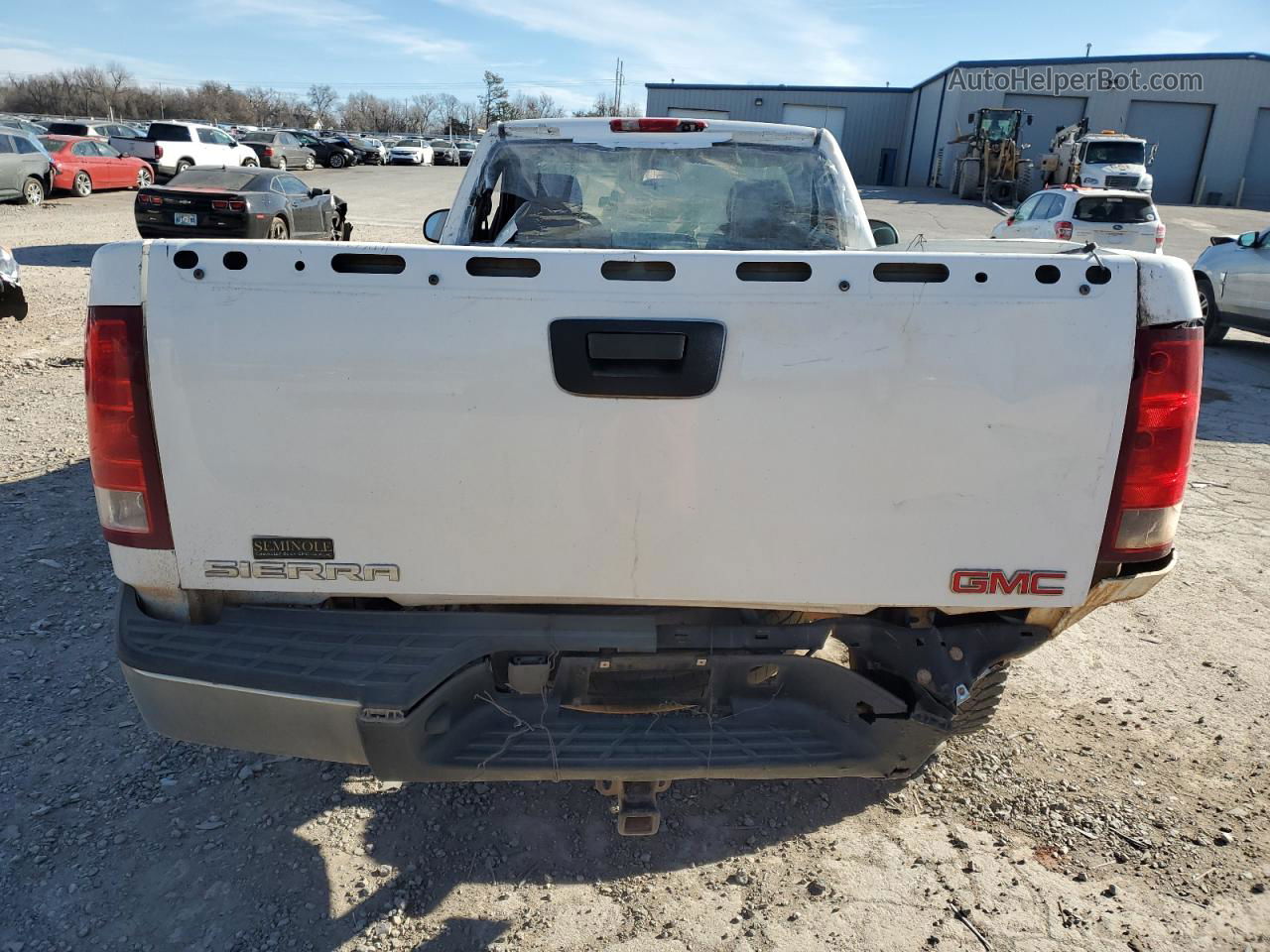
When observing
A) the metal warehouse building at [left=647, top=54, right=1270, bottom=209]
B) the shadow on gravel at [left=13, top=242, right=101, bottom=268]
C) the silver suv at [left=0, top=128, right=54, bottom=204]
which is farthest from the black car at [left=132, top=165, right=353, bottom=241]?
the metal warehouse building at [left=647, top=54, right=1270, bottom=209]

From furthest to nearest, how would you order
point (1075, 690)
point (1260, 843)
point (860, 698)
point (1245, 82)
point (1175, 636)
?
point (1245, 82)
point (1175, 636)
point (1075, 690)
point (1260, 843)
point (860, 698)

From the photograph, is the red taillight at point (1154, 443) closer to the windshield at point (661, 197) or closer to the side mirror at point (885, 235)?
the windshield at point (661, 197)

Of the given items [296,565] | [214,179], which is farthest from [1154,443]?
[214,179]

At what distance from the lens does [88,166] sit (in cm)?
2305

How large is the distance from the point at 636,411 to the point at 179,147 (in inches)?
1248

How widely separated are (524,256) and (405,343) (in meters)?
0.34

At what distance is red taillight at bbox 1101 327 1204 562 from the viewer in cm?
205

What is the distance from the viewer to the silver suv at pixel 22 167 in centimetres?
1962

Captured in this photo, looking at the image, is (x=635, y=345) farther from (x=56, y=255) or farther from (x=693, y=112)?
(x=693, y=112)

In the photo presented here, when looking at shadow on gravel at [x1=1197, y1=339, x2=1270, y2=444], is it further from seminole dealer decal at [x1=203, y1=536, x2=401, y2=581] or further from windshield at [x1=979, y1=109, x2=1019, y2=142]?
windshield at [x1=979, y1=109, x2=1019, y2=142]

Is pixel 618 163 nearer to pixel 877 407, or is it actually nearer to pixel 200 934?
pixel 877 407

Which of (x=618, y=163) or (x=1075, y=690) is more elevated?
(x=618, y=163)

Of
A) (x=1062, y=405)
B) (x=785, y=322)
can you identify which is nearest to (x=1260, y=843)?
(x=1062, y=405)

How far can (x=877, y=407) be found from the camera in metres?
2.06
